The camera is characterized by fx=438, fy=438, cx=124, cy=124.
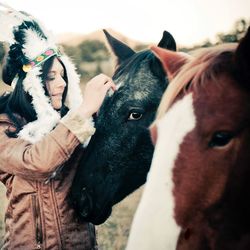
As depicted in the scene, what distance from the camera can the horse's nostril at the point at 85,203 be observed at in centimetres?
202

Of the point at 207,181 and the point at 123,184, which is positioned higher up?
the point at 207,181

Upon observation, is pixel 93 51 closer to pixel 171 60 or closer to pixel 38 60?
pixel 38 60

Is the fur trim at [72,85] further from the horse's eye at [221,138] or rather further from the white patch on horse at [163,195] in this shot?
the horse's eye at [221,138]

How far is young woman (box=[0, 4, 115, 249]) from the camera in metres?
2.01

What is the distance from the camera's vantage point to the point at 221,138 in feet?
4.75

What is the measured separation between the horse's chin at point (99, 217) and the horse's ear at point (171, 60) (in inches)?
27.7

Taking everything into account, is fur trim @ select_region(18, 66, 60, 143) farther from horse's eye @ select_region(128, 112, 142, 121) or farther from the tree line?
horse's eye @ select_region(128, 112, 142, 121)

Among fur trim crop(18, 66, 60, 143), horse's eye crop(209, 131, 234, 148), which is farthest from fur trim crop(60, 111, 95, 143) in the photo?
horse's eye crop(209, 131, 234, 148)

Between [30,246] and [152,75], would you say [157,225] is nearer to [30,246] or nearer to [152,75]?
[152,75]

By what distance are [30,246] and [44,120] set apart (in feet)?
2.01

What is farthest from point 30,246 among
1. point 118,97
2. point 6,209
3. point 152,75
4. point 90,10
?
point 90,10

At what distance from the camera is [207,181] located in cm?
146

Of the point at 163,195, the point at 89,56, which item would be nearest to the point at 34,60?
the point at 89,56

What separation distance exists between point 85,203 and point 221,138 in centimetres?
84
